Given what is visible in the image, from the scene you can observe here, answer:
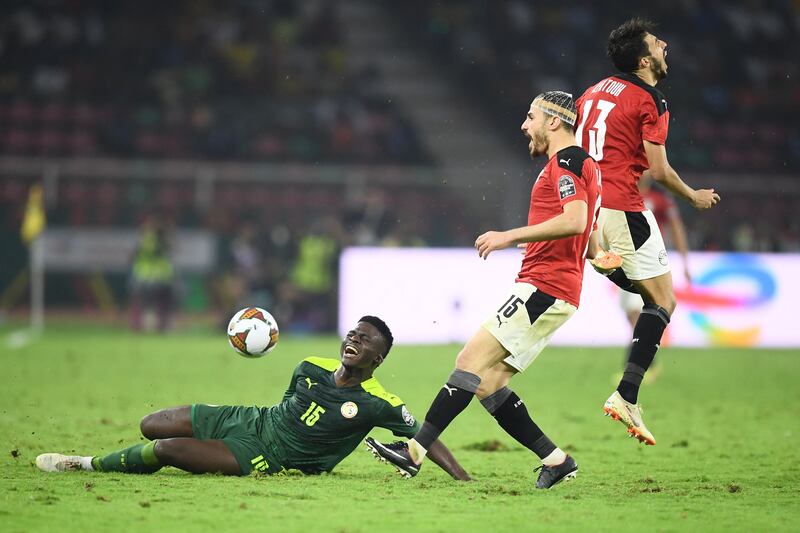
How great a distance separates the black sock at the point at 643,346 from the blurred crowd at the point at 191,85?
17824 mm

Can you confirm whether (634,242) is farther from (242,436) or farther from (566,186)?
(242,436)

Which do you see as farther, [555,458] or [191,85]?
[191,85]

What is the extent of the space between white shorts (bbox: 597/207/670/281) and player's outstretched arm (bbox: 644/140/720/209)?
0.27 meters

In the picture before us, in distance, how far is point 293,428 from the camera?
6.55m

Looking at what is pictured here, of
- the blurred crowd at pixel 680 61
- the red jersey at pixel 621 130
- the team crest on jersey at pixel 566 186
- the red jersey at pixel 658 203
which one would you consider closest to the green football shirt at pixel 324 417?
the team crest on jersey at pixel 566 186

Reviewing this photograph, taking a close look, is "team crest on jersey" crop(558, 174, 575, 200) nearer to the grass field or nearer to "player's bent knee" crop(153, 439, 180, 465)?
the grass field

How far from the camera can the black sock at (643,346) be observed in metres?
6.75

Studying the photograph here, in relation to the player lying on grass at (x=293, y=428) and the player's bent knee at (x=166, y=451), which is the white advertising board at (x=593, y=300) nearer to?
the player lying on grass at (x=293, y=428)

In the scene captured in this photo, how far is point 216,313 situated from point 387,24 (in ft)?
37.2

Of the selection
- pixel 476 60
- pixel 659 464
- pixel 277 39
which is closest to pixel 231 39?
pixel 277 39

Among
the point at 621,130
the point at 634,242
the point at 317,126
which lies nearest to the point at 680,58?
the point at 317,126

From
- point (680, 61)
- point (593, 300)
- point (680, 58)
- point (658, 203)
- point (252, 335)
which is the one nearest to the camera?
point (252, 335)

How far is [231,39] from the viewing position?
27.5 metres

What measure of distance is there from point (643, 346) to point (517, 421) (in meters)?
0.97
